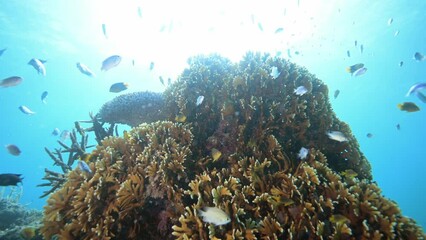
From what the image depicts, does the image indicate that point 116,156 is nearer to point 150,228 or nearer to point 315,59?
point 150,228

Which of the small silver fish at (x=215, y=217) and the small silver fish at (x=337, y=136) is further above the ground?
the small silver fish at (x=337, y=136)

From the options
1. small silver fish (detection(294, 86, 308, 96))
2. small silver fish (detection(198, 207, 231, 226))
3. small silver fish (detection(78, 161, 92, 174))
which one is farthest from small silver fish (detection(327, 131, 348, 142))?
small silver fish (detection(78, 161, 92, 174))

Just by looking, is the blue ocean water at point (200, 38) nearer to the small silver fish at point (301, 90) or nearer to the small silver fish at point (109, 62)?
the small silver fish at point (109, 62)

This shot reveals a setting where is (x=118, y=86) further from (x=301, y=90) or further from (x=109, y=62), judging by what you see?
(x=301, y=90)

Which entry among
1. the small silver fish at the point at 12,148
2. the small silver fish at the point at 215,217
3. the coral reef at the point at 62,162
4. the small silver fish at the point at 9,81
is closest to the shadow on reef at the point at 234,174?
the small silver fish at the point at 215,217

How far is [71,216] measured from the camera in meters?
4.00

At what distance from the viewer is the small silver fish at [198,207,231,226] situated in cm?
307

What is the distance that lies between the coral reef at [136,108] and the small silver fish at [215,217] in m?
3.49

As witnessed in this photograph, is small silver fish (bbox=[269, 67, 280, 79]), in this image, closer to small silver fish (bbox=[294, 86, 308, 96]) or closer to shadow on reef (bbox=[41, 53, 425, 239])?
shadow on reef (bbox=[41, 53, 425, 239])

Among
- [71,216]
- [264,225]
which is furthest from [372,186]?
[71,216]

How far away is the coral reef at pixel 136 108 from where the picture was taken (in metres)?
6.44

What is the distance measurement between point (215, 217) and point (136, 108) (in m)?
4.25

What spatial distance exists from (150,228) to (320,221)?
2.63 metres

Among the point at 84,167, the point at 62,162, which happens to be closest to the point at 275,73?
the point at 84,167
